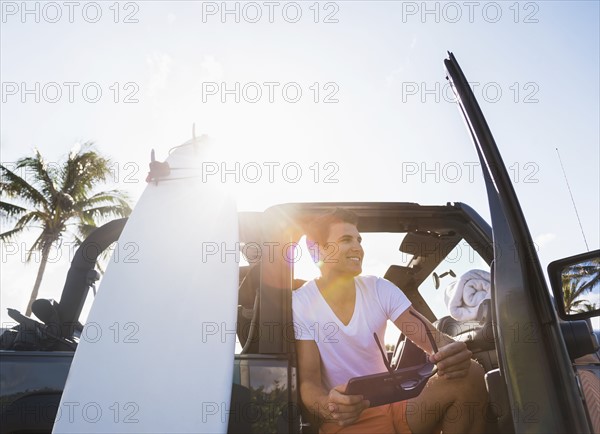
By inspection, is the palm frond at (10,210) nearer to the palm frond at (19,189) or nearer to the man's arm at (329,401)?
the palm frond at (19,189)

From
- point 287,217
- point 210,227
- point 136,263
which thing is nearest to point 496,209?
point 287,217

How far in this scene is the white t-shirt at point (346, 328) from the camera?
7.09 ft

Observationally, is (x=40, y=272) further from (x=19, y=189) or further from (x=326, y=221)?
(x=326, y=221)

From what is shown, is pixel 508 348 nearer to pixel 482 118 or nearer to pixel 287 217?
pixel 482 118

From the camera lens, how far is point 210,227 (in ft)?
6.78

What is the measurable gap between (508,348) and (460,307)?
1.43m

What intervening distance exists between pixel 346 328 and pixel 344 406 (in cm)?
50

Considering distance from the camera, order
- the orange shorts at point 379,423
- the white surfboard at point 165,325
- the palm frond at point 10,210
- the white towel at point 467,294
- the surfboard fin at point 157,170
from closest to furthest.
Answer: the white surfboard at point 165,325
the orange shorts at point 379,423
the surfboard fin at point 157,170
the white towel at point 467,294
the palm frond at point 10,210

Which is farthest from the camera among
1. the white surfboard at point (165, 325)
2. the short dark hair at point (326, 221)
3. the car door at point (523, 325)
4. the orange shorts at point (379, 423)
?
the short dark hair at point (326, 221)

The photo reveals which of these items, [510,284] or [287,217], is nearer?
[510,284]

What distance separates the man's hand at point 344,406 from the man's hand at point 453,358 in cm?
35

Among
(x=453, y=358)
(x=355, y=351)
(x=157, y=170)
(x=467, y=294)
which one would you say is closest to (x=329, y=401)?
(x=355, y=351)

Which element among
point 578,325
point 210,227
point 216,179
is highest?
point 216,179

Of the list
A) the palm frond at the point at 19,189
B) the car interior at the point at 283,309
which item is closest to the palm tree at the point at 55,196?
the palm frond at the point at 19,189
